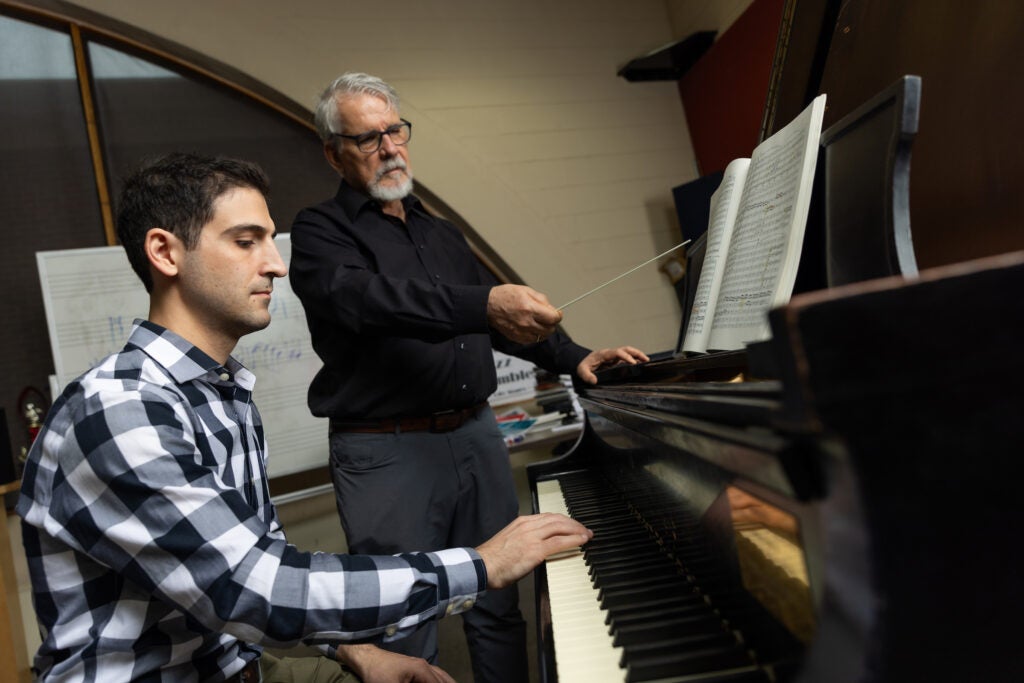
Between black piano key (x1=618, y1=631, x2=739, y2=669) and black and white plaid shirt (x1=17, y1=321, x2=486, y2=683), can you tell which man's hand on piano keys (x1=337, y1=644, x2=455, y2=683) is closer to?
black and white plaid shirt (x1=17, y1=321, x2=486, y2=683)

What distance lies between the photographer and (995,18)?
88 centimetres

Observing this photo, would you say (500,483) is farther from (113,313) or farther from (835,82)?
(113,313)

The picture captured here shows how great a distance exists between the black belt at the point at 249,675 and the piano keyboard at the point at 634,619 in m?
0.53

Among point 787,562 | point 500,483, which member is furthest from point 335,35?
point 787,562

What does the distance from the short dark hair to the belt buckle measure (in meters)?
0.83

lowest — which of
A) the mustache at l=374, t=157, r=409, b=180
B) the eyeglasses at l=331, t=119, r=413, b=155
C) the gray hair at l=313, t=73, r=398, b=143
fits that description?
the mustache at l=374, t=157, r=409, b=180

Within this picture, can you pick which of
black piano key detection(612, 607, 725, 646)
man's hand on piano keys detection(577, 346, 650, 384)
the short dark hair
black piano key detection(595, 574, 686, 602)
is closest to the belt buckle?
man's hand on piano keys detection(577, 346, 650, 384)

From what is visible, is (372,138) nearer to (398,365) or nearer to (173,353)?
(398,365)

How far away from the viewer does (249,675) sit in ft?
3.61

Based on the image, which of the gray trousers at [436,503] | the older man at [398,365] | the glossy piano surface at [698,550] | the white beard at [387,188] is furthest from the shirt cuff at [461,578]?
the white beard at [387,188]

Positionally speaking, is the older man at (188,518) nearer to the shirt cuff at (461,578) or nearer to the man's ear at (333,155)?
the shirt cuff at (461,578)

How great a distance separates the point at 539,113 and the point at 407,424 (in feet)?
9.60

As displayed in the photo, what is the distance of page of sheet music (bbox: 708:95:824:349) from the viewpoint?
33.0 inches

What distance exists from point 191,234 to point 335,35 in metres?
3.11
